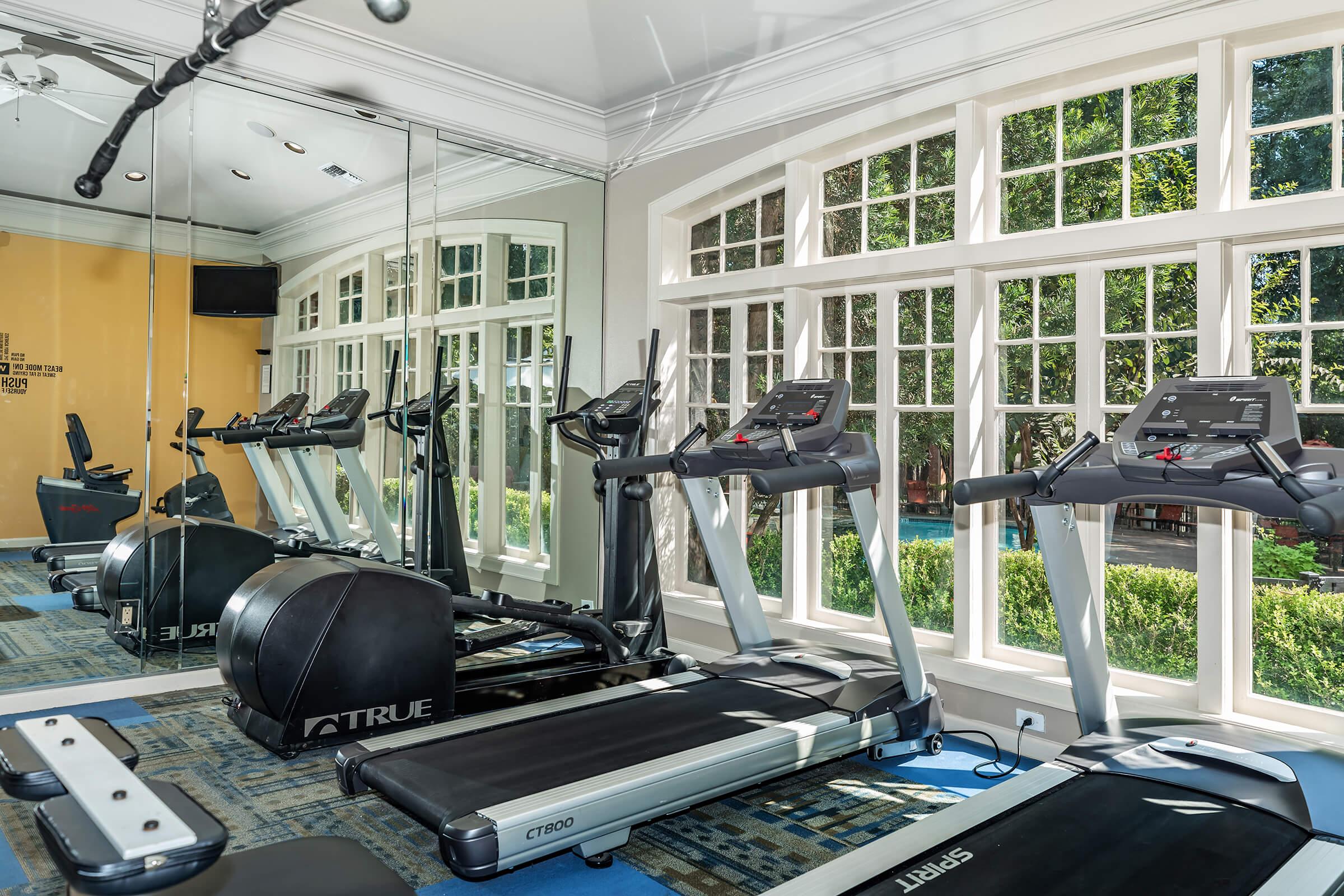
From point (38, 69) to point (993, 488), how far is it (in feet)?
13.8

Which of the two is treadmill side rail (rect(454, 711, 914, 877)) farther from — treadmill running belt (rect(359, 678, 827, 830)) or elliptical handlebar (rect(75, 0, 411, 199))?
elliptical handlebar (rect(75, 0, 411, 199))

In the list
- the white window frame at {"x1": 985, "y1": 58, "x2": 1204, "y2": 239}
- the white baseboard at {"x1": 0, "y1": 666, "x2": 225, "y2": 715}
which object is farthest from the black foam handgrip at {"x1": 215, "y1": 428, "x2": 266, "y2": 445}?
the white window frame at {"x1": 985, "y1": 58, "x2": 1204, "y2": 239}

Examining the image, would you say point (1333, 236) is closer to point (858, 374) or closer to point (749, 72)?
point (858, 374)

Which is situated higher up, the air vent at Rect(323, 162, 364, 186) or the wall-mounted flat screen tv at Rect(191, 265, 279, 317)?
the air vent at Rect(323, 162, 364, 186)

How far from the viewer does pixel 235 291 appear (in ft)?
14.6

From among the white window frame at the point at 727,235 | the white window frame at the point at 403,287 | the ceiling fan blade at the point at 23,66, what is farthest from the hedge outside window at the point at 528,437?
the ceiling fan blade at the point at 23,66

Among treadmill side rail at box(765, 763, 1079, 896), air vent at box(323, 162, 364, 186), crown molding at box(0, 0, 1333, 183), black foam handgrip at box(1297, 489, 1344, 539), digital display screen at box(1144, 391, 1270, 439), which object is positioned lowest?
treadmill side rail at box(765, 763, 1079, 896)

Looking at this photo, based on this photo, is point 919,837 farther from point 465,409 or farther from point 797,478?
point 465,409

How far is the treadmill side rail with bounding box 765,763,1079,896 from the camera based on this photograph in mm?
2154

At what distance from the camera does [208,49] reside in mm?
3529

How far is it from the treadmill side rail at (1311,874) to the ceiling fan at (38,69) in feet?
16.5

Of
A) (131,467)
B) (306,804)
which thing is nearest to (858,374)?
(306,804)

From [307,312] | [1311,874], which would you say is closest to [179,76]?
[307,312]

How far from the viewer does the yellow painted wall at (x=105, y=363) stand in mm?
3932
